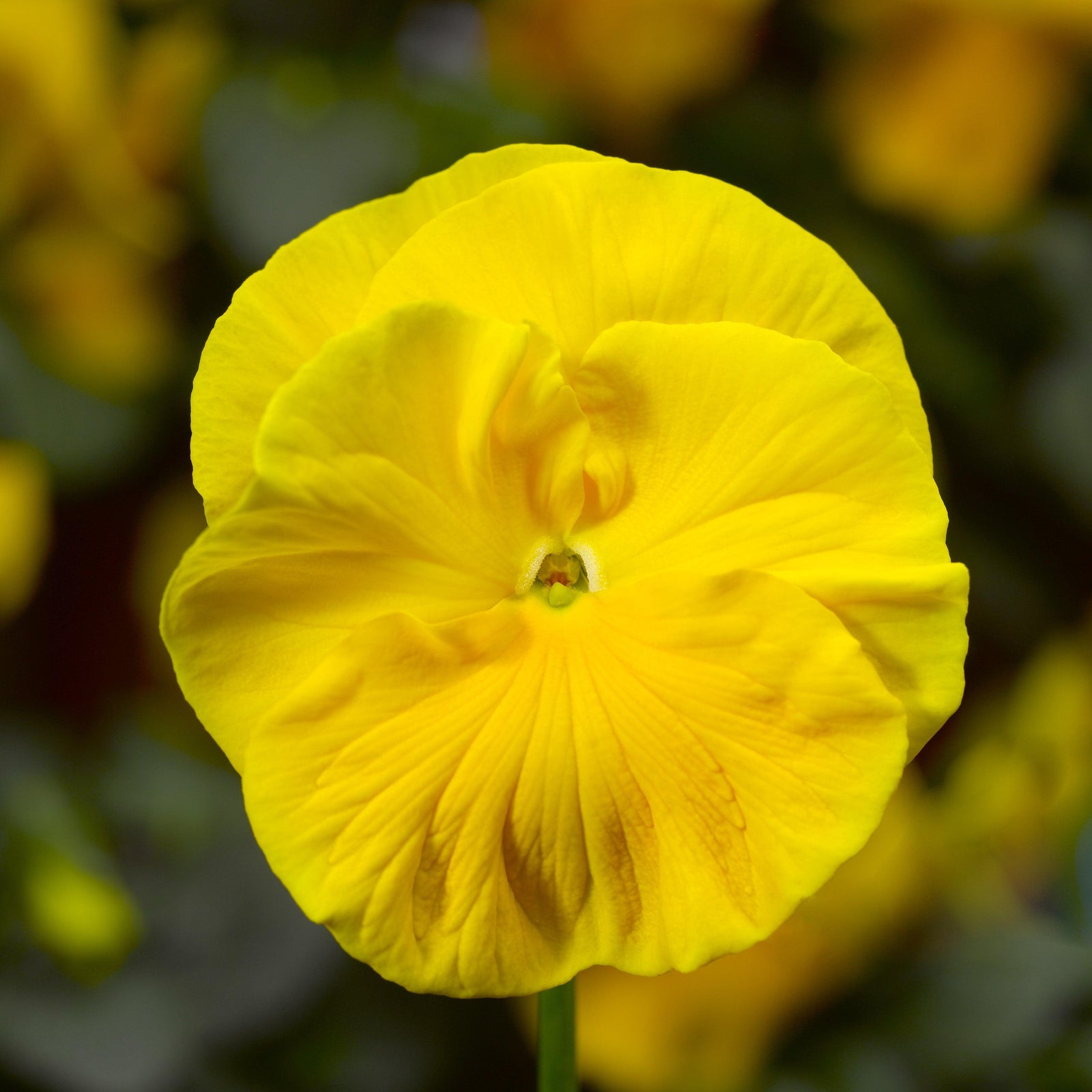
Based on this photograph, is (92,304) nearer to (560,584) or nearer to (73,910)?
(73,910)

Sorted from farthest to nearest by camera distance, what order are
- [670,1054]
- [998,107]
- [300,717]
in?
1. [998,107]
2. [670,1054]
3. [300,717]

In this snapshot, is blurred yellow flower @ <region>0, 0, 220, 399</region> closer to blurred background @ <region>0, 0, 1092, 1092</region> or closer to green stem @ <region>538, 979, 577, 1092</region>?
blurred background @ <region>0, 0, 1092, 1092</region>

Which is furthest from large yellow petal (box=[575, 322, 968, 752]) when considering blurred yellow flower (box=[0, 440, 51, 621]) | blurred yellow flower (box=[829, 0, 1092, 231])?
blurred yellow flower (box=[829, 0, 1092, 231])

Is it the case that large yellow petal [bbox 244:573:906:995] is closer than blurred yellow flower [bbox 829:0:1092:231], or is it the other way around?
large yellow petal [bbox 244:573:906:995]

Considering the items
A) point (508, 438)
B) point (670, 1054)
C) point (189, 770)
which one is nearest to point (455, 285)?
point (508, 438)

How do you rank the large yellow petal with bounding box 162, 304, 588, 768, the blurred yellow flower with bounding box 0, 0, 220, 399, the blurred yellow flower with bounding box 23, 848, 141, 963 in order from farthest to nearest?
1. the blurred yellow flower with bounding box 0, 0, 220, 399
2. the blurred yellow flower with bounding box 23, 848, 141, 963
3. the large yellow petal with bounding box 162, 304, 588, 768

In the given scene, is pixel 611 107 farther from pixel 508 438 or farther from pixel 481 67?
pixel 508 438

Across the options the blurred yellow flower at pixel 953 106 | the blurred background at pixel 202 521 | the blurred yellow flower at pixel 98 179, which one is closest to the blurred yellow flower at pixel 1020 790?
the blurred background at pixel 202 521
